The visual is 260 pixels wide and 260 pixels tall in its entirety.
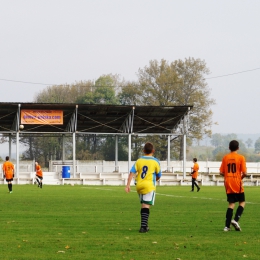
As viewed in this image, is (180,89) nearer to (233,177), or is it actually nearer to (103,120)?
(103,120)

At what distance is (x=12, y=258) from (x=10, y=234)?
3.74 meters

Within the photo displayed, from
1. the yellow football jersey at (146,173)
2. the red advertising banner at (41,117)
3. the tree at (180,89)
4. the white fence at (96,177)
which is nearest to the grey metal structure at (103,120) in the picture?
the red advertising banner at (41,117)

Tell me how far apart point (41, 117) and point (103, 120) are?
5654 millimetres

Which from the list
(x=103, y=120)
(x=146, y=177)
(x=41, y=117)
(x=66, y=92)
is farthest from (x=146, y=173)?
(x=66, y=92)

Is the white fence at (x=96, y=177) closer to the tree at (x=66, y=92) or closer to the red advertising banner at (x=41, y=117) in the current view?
the red advertising banner at (x=41, y=117)

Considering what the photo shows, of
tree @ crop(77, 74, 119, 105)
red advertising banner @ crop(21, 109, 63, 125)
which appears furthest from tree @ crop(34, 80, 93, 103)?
red advertising banner @ crop(21, 109, 63, 125)

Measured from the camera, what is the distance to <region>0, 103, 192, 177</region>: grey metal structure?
58.2 m

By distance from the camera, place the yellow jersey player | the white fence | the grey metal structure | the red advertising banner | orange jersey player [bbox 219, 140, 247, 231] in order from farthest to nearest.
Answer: the grey metal structure < the red advertising banner < the white fence < orange jersey player [bbox 219, 140, 247, 231] < the yellow jersey player

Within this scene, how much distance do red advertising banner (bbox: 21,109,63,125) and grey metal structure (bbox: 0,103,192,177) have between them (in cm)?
33

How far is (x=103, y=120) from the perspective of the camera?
61.4 m

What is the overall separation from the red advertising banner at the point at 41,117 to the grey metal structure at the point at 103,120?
327 mm

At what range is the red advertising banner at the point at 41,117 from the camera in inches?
2281

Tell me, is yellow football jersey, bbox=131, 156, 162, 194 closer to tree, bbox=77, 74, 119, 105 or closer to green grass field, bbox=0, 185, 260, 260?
green grass field, bbox=0, 185, 260, 260

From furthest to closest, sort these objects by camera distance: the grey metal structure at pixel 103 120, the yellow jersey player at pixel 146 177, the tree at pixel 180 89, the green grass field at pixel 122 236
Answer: the tree at pixel 180 89
the grey metal structure at pixel 103 120
the yellow jersey player at pixel 146 177
the green grass field at pixel 122 236
